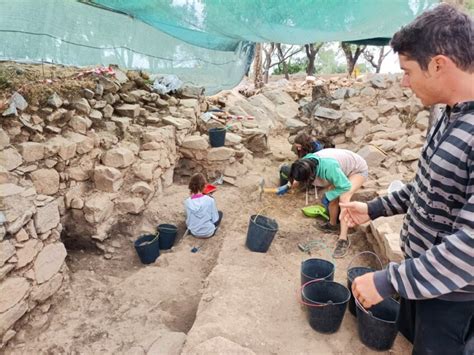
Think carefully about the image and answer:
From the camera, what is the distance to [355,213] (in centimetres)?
194

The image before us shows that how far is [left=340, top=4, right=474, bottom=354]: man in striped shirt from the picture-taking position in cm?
118

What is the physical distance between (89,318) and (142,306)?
1.53 ft

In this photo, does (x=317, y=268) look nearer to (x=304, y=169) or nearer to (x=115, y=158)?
(x=304, y=169)

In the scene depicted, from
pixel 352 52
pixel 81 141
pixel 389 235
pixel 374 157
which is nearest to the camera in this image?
pixel 389 235

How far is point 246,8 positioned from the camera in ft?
13.3

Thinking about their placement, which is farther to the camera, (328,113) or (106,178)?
(328,113)

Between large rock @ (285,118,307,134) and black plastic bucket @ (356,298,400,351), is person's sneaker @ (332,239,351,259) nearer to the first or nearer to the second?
black plastic bucket @ (356,298,400,351)

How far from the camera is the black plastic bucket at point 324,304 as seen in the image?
2340 mm

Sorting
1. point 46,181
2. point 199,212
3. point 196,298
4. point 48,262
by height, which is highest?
point 46,181

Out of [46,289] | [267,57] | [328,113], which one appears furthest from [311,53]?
[46,289]

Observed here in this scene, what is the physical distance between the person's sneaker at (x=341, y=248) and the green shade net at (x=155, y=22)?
2388mm

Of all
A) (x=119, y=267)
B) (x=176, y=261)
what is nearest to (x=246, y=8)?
(x=176, y=261)

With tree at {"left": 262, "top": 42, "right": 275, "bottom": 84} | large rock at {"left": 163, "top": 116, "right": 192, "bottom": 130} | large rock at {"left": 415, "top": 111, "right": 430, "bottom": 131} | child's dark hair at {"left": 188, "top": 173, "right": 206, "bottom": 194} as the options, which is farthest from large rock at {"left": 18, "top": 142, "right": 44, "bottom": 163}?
tree at {"left": 262, "top": 42, "right": 275, "bottom": 84}

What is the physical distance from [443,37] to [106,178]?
12.8ft
